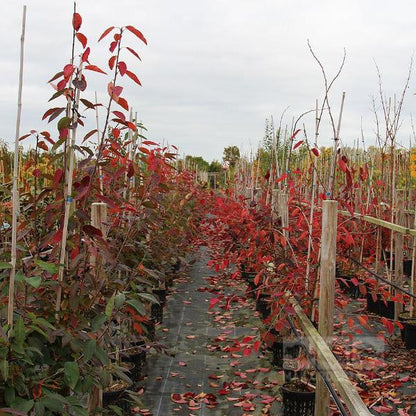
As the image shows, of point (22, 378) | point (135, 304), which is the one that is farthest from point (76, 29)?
point (22, 378)

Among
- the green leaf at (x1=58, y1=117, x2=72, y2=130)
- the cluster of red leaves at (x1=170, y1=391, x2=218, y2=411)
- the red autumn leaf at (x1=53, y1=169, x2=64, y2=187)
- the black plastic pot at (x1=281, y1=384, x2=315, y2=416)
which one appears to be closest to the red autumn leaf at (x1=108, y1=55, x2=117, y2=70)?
the green leaf at (x1=58, y1=117, x2=72, y2=130)

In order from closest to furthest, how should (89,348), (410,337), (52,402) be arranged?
(52,402) < (89,348) < (410,337)

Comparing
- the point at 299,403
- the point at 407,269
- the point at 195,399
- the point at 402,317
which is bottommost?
the point at 195,399

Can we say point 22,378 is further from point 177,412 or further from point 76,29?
point 177,412

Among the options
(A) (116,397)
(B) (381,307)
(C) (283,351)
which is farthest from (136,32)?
(B) (381,307)

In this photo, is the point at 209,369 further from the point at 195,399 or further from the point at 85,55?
the point at 85,55

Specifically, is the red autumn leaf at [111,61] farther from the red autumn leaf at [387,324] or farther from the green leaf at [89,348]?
the red autumn leaf at [387,324]

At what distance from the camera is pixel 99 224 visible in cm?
243

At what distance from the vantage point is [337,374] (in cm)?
211

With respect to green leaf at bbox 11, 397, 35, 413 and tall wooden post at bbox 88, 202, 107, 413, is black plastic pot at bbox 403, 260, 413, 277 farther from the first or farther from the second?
green leaf at bbox 11, 397, 35, 413

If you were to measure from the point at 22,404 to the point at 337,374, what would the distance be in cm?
123

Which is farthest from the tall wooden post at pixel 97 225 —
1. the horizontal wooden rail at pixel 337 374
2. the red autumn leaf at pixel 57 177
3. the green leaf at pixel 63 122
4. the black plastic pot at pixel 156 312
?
the black plastic pot at pixel 156 312

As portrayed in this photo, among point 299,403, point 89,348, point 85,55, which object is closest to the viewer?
point 89,348

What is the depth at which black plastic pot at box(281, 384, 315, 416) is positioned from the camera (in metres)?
3.02
